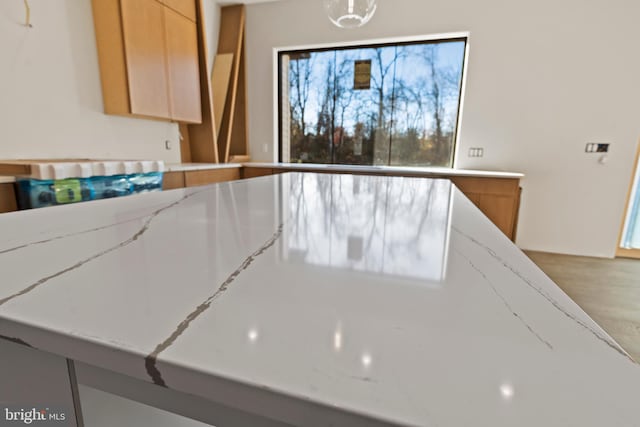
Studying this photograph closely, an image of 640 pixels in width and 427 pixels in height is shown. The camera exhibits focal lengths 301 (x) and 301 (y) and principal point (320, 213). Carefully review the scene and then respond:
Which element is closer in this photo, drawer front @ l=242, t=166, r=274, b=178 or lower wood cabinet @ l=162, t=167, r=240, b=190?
lower wood cabinet @ l=162, t=167, r=240, b=190

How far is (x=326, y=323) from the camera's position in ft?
1.02

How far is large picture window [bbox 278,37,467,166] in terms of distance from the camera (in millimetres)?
3400

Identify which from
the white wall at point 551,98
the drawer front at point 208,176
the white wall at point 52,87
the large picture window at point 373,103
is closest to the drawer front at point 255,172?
the drawer front at point 208,176

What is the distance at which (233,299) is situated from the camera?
13.9 inches

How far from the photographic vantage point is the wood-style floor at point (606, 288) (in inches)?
71.6

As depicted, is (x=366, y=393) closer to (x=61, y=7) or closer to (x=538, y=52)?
(x=61, y=7)

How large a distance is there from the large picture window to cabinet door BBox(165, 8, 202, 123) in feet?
3.73

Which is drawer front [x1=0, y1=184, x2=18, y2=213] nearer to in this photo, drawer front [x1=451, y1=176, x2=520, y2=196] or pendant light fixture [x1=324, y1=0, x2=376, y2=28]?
pendant light fixture [x1=324, y1=0, x2=376, y2=28]

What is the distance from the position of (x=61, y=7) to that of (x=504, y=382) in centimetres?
308

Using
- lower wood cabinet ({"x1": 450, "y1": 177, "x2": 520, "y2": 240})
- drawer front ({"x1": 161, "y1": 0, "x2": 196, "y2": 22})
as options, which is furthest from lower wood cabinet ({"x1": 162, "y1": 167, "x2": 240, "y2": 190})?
lower wood cabinet ({"x1": 450, "y1": 177, "x2": 520, "y2": 240})

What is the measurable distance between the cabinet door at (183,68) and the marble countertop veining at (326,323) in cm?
265

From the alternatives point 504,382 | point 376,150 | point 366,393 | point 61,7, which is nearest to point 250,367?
point 366,393

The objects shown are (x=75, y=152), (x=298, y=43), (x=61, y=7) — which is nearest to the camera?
(x=61, y=7)

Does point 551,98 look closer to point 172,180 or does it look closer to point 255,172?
point 255,172
